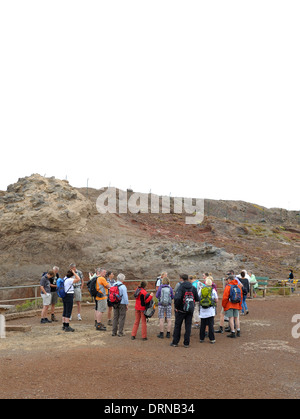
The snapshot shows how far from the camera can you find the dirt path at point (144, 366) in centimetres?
635

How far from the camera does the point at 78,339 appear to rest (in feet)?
33.5

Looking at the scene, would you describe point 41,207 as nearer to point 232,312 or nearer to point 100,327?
point 100,327

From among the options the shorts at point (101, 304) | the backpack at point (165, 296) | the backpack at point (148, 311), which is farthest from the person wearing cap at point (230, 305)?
the shorts at point (101, 304)

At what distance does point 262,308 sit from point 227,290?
6.48m

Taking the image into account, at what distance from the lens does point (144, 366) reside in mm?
7676

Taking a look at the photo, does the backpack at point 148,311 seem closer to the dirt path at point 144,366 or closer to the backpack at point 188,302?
the dirt path at point 144,366

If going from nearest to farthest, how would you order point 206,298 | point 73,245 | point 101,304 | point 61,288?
point 206,298, point 101,304, point 61,288, point 73,245

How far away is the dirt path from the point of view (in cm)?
635

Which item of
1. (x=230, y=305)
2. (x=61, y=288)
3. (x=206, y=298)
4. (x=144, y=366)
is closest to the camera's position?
(x=144, y=366)

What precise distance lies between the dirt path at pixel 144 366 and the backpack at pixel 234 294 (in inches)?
40.3

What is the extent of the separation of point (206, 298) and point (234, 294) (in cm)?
100

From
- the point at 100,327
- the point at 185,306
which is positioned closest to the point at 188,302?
the point at 185,306

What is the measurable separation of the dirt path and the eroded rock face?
12286mm
